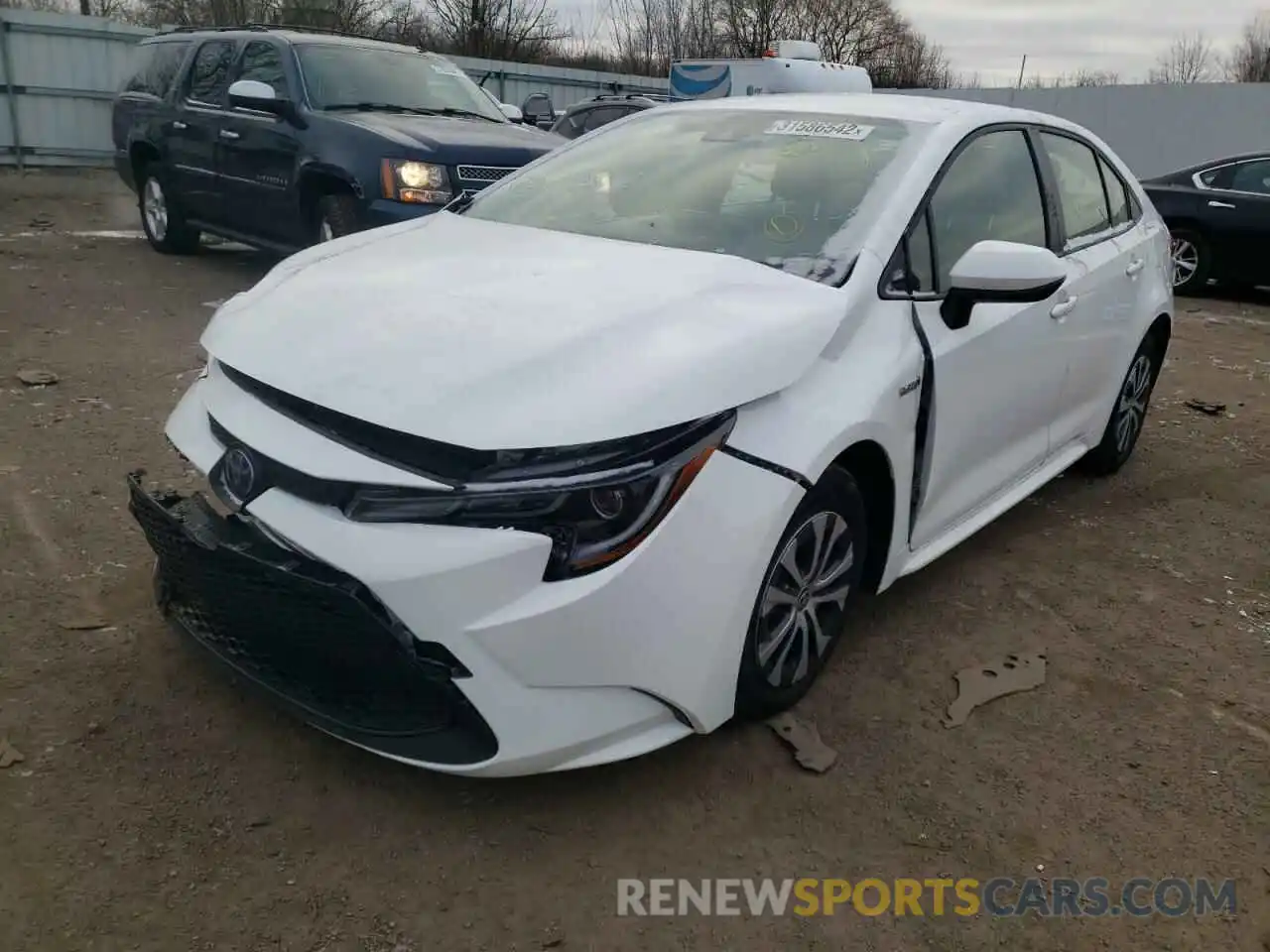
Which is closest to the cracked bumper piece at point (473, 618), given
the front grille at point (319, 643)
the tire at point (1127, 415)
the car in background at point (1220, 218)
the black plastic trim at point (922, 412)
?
the front grille at point (319, 643)

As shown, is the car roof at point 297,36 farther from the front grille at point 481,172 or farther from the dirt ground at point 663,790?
the dirt ground at point 663,790

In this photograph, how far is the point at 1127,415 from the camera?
486 cm

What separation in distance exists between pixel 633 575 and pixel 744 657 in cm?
52

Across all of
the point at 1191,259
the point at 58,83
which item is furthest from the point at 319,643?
the point at 58,83

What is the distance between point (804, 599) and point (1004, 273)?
1.06m

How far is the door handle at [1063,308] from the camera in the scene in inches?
144

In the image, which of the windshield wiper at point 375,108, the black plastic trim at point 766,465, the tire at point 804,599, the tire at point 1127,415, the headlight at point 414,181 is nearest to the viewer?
the black plastic trim at point 766,465

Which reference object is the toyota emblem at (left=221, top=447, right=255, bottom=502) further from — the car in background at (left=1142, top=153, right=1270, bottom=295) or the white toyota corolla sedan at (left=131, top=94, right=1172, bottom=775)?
the car in background at (left=1142, top=153, right=1270, bottom=295)

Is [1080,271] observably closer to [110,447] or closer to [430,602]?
[430,602]

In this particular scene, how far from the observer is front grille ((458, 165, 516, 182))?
6.60 meters

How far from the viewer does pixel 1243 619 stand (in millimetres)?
3691

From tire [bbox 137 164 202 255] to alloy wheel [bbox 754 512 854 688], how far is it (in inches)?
294

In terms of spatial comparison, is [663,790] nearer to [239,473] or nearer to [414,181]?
[239,473]

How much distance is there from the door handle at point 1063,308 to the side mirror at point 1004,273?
68 cm
